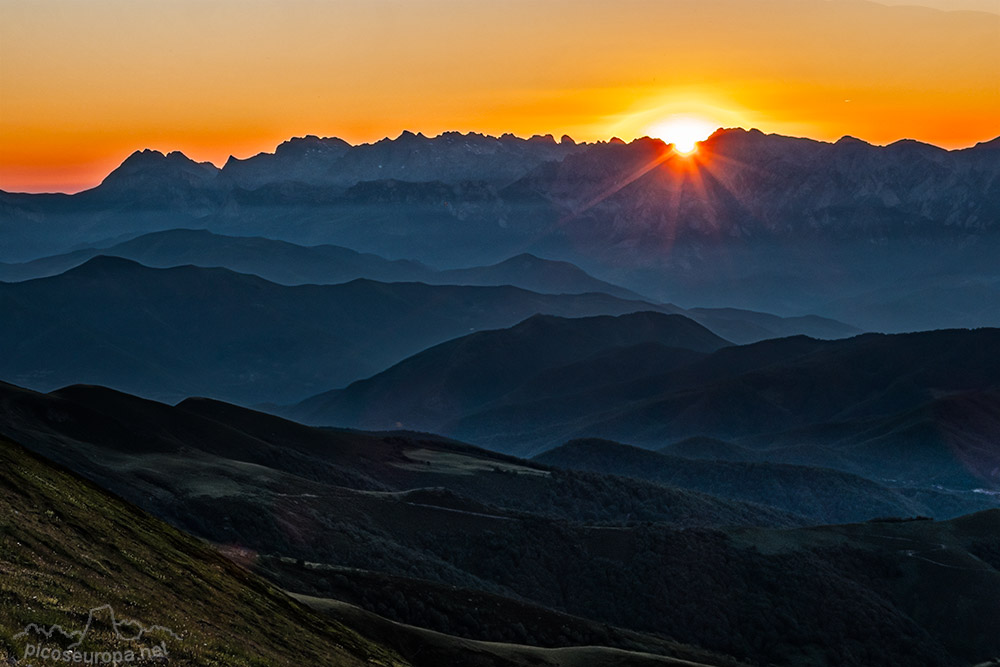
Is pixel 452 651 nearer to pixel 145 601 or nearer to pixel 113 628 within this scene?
pixel 145 601

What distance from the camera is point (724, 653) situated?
329 feet

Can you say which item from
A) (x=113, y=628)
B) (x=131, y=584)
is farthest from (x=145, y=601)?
(x=113, y=628)

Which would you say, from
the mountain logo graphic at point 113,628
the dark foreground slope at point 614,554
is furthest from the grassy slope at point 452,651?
the mountain logo graphic at point 113,628

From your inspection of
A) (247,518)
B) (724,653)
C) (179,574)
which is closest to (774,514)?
(724,653)

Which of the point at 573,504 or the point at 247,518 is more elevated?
the point at 247,518

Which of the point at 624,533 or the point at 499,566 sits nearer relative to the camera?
the point at 499,566

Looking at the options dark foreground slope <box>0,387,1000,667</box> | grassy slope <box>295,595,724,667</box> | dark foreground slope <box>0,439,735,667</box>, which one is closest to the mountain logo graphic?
dark foreground slope <box>0,439,735,667</box>

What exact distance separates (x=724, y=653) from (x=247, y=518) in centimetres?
4027

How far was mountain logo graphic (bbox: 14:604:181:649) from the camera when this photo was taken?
87.3 ft

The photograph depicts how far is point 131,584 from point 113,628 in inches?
263

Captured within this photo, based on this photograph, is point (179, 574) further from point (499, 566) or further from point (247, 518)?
point (499, 566)

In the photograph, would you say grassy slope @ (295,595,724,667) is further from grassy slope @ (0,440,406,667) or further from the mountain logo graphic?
the mountain logo graphic

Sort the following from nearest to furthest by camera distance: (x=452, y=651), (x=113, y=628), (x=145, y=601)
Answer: (x=113, y=628) → (x=145, y=601) → (x=452, y=651)

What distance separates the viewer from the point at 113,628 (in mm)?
29438
